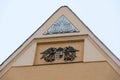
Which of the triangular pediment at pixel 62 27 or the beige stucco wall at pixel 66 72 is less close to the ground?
the triangular pediment at pixel 62 27

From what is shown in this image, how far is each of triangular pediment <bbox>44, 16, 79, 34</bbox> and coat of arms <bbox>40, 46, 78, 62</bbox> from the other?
1.64 feet

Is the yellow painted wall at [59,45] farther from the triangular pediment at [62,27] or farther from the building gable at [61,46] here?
the triangular pediment at [62,27]

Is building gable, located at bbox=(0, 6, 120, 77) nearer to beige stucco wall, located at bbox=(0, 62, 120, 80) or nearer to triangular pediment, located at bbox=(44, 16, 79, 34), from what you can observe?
triangular pediment, located at bbox=(44, 16, 79, 34)

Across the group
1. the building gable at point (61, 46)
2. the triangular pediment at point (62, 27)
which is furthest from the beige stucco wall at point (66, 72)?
the triangular pediment at point (62, 27)

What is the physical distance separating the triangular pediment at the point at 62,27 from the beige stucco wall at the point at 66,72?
1.04 m

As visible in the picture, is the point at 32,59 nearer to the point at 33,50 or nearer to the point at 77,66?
the point at 33,50

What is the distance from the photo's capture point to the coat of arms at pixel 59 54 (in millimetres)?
9852

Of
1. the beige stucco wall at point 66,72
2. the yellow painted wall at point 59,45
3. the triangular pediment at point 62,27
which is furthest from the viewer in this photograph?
the triangular pediment at point 62,27

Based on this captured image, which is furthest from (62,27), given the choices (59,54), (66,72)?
(66,72)

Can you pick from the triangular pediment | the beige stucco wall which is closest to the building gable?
the triangular pediment

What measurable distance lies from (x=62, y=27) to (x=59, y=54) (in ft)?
2.79

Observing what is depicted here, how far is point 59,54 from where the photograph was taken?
32.7 ft

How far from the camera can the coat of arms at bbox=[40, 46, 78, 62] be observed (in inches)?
388

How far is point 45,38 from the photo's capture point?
1033 centimetres
